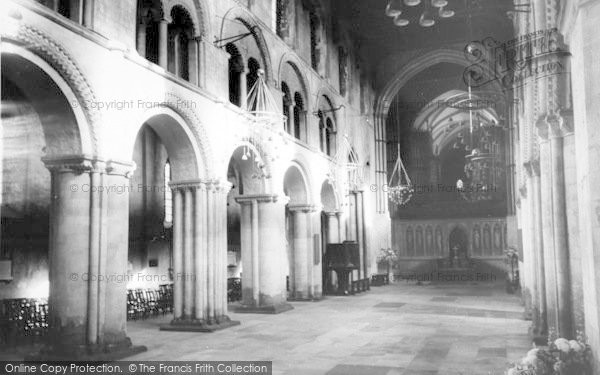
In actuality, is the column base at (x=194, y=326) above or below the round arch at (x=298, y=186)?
below

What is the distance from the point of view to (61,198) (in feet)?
31.7

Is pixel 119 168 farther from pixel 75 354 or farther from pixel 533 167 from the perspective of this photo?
pixel 533 167

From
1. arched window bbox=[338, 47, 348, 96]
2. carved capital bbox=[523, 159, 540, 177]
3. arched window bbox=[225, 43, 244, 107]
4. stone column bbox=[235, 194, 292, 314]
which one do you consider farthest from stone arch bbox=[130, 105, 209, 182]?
arched window bbox=[338, 47, 348, 96]

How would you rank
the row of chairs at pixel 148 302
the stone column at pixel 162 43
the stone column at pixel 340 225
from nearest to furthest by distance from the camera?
1. the stone column at pixel 162 43
2. the row of chairs at pixel 148 302
3. the stone column at pixel 340 225

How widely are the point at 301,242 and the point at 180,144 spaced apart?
8.32 metres

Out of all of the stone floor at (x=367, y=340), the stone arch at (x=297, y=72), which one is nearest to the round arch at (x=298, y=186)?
the stone arch at (x=297, y=72)

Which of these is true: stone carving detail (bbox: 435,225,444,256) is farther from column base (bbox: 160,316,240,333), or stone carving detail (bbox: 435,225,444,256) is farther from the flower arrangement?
the flower arrangement

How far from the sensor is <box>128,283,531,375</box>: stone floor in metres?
9.21

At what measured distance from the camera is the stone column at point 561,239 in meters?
7.84

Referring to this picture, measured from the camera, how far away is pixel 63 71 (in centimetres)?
920

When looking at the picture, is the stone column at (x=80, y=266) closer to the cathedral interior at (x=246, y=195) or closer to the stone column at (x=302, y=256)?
the cathedral interior at (x=246, y=195)

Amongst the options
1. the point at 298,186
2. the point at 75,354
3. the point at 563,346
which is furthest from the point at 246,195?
the point at 563,346

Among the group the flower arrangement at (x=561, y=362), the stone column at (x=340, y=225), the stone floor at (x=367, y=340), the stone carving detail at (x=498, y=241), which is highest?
the stone column at (x=340, y=225)

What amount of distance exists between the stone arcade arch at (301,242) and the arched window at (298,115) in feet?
5.33
